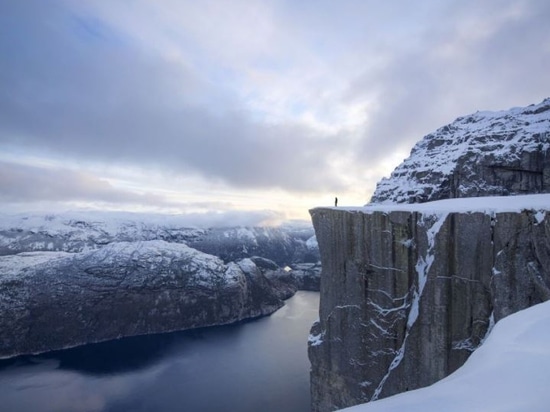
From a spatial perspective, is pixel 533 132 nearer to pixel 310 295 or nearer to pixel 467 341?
pixel 467 341

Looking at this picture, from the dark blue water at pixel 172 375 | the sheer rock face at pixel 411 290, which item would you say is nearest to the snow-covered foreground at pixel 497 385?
the sheer rock face at pixel 411 290

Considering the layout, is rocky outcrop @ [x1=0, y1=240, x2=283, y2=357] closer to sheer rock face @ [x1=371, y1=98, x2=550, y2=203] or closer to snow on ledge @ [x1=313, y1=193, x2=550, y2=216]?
sheer rock face @ [x1=371, y1=98, x2=550, y2=203]

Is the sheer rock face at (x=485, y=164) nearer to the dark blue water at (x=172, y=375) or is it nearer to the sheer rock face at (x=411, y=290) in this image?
the sheer rock face at (x=411, y=290)

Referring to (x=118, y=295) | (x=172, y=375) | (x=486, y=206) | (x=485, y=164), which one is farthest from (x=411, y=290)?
(x=118, y=295)

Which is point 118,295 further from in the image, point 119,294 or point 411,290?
point 411,290

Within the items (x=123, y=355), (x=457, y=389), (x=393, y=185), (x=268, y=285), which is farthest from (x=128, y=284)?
(x=457, y=389)

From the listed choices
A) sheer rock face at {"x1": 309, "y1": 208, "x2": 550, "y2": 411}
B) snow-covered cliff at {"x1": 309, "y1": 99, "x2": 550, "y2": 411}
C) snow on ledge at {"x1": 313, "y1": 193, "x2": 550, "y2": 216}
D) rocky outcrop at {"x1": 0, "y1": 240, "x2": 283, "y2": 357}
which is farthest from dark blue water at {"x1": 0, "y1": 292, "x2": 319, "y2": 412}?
snow on ledge at {"x1": 313, "y1": 193, "x2": 550, "y2": 216}
